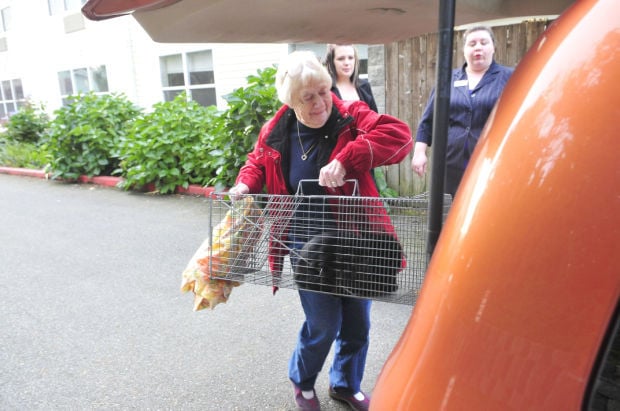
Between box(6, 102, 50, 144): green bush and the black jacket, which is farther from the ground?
the black jacket

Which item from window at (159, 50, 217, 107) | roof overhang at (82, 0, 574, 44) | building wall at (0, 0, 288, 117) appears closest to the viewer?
roof overhang at (82, 0, 574, 44)

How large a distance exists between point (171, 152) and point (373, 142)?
637 cm

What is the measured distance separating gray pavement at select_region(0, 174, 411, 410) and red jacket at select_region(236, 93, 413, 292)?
127 centimetres

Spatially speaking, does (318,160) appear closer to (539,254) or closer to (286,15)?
(286,15)

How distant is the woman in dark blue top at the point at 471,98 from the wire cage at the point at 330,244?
1.60m

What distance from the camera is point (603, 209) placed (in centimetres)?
76

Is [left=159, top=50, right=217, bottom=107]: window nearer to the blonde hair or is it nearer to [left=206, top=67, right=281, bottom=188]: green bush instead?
[left=206, top=67, right=281, bottom=188]: green bush

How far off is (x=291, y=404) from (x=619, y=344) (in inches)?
85.1

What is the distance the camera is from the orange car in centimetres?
77

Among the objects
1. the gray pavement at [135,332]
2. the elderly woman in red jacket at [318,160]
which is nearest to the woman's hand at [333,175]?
the elderly woman in red jacket at [318,160]

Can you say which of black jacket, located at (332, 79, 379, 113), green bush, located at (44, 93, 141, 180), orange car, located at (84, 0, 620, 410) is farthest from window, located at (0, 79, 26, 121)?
orange car, located at (84, 0, 620, 410)

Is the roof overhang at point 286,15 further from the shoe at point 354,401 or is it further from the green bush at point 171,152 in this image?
the green bush at point 171,152

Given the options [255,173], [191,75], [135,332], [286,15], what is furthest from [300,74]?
[191,75]

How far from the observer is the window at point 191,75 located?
11.6m
